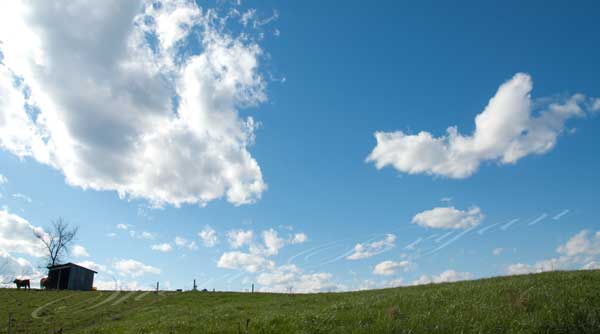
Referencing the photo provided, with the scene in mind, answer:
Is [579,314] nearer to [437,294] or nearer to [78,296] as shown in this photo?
[437,294]

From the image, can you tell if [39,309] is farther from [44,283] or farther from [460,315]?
[460,315]

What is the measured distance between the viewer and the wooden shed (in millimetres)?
78750

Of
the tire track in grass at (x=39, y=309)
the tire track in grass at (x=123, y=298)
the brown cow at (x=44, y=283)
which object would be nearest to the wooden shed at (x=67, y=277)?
the brown cow at (x=44, y=283)

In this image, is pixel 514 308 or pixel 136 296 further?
pixel 136 296

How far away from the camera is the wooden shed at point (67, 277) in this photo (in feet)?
258

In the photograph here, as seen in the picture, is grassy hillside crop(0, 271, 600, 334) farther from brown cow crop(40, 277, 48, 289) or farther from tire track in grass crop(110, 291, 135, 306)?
brown cow crop(40, 277, 48, 289)

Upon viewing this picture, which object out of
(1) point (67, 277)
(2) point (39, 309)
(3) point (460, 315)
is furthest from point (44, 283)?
(3) point (460, 315)

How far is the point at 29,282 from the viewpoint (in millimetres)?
73562

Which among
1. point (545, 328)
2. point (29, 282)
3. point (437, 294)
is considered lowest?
point (545, 328)

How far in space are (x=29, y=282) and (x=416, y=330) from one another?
79.3 metres

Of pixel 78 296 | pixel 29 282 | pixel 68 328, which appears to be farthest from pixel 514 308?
pixel 29 282

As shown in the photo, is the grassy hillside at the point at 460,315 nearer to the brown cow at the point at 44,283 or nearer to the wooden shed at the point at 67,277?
→ the wooden shed at the point at 67,277

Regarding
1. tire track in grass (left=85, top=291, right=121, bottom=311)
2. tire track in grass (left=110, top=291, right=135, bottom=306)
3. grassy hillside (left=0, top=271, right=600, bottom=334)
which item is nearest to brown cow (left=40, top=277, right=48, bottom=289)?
tire track in grass (left=85, top=291, right=121, bottom=311)

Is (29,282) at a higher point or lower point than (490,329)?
higher
